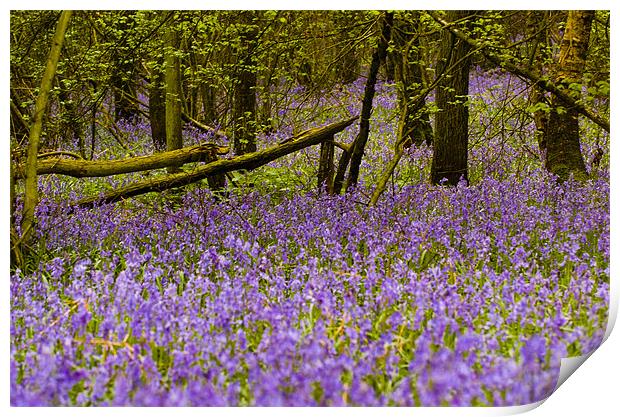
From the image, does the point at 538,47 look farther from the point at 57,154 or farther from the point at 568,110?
the point at 57,154

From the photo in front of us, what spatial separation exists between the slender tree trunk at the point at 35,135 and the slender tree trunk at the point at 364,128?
2.05 m

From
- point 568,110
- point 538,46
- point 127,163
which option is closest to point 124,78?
point 127,163

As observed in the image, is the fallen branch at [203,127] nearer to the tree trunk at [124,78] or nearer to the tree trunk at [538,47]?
the tree trunk at [124,78]

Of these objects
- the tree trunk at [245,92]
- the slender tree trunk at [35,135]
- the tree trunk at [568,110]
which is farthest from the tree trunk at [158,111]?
the tree trunk at [568,110]

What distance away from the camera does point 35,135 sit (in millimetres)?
4215

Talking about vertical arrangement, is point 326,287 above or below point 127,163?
below

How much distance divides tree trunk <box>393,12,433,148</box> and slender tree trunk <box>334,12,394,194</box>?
106 millimetres

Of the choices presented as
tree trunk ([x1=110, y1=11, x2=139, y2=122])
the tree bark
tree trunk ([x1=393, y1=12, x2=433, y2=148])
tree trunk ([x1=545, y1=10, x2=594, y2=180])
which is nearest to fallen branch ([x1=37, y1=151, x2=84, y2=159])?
tree trunk ([x1=110, y1=11, x2=139, y2=122])

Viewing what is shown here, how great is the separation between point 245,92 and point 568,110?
87.2 inches

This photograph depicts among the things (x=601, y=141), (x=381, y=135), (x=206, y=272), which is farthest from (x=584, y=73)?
A: (x=206, y=272)

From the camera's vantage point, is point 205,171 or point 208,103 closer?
point 205,171

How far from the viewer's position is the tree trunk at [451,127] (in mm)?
5656

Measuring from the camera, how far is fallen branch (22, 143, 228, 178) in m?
5.08
